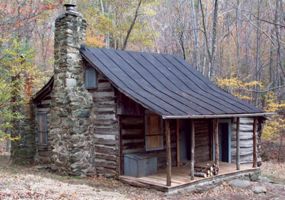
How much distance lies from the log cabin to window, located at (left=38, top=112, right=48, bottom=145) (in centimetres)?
146

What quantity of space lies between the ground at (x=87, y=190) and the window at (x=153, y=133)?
1936 mm

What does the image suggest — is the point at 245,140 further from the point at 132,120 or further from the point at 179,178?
the point at 132,120

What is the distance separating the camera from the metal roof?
40.1ft

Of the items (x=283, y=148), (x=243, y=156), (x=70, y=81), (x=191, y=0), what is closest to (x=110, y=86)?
(x=70, y=81)

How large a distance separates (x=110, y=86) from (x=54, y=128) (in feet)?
9.44

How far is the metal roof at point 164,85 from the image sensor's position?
1222 cm

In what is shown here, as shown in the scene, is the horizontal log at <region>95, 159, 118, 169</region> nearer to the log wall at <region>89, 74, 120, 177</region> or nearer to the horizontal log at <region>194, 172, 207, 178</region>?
the log wall at <region>89, 74, 120, 177</region>

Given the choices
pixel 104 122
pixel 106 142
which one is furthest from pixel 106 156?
pixel 104 122

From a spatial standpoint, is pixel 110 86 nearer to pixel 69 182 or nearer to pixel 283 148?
pixel 69 182

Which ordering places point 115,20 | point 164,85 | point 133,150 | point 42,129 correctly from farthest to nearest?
point 115,20
point 42,129
point 164,85
point 133,150

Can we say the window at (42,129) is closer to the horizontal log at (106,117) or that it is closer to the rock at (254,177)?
the horizontal log at (106,117)

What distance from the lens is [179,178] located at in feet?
41.4

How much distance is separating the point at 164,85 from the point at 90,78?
2760 millimetres

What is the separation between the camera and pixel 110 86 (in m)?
13.5
